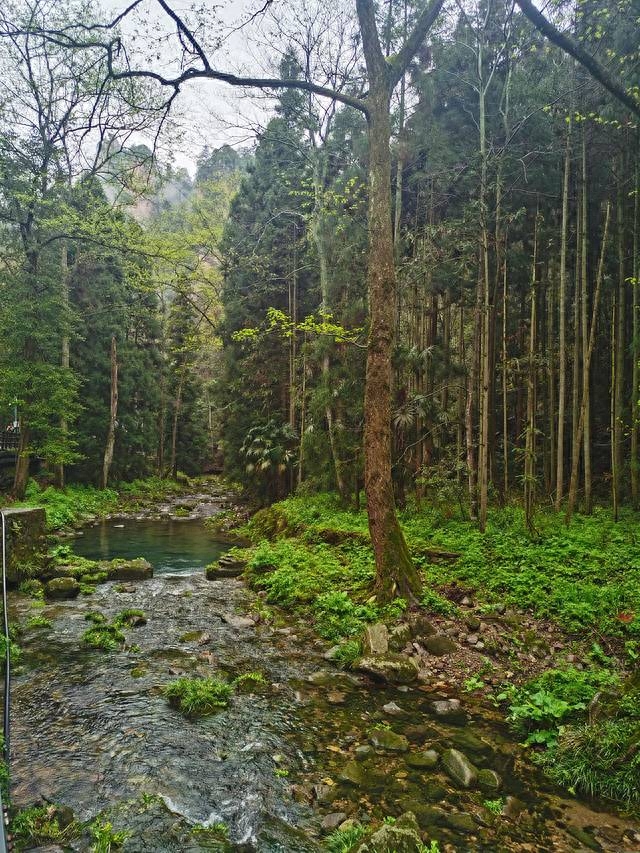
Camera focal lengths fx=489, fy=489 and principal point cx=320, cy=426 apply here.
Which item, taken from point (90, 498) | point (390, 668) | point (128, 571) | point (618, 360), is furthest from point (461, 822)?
point (90, 498)

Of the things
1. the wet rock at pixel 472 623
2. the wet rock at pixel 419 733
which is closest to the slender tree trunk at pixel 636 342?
the wet rock at pixel 472 623

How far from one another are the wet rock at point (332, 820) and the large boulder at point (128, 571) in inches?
307

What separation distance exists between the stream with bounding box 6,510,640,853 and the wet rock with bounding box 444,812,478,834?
10 mm

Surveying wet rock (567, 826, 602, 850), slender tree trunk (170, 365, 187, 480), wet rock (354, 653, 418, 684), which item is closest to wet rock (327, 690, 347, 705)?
wet rock (354, 653, 418, 684)

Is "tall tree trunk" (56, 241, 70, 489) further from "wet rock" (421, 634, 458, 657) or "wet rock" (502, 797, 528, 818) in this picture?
"wet rock" (502, 797, 528, 818)

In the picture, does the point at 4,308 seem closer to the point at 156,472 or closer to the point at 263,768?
the point at 263,768

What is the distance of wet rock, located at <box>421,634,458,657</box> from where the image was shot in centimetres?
584

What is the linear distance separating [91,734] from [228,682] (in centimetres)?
148

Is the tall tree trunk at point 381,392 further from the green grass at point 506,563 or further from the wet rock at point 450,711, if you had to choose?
the wet rock at point 450,711

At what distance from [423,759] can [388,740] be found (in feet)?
1.16

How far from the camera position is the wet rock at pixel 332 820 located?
312 cm

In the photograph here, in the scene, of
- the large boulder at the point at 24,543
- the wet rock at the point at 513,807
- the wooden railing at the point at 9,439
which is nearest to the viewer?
the wet rock at the point at 513,807

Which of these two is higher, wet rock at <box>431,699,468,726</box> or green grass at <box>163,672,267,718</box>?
green grass at <box>163,672,267,718</box>

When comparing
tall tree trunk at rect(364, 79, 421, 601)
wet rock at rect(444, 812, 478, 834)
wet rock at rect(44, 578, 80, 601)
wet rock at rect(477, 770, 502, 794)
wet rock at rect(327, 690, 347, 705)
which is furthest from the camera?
wet rock at rect(44, 578, 80, 601)
